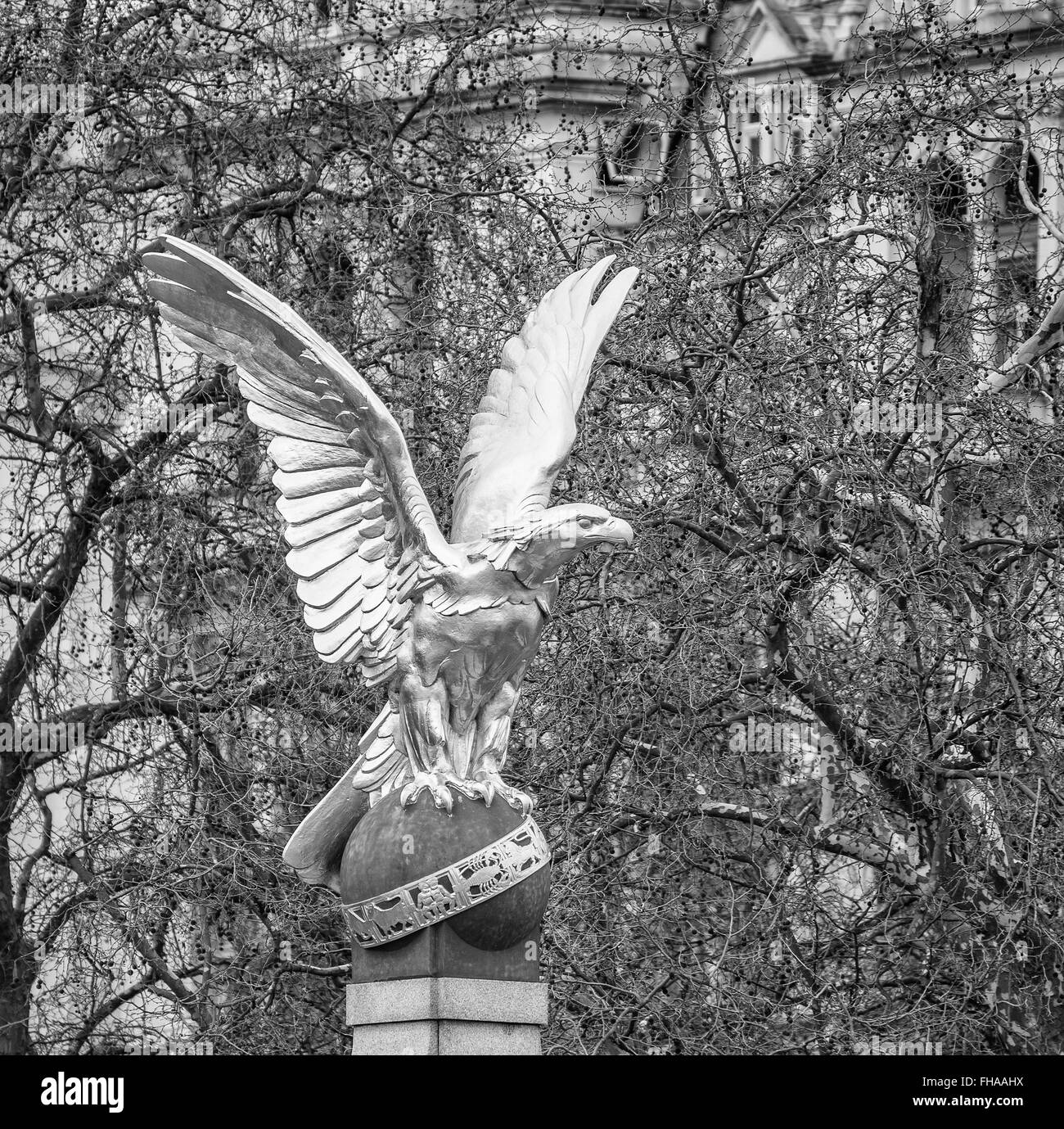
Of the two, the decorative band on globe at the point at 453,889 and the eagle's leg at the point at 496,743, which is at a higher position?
the eagle's leg at the point at 496,743

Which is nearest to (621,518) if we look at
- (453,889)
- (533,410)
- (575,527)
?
(533,410)

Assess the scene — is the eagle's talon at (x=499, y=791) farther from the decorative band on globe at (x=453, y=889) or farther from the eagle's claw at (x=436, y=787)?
the decorative band on globe at (x=453, y=889)

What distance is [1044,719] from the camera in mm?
11773

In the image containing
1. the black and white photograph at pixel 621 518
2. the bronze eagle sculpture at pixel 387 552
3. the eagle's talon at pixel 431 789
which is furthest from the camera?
the black and white photograph at pixel 621 518

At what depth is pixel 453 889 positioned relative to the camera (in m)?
7.43

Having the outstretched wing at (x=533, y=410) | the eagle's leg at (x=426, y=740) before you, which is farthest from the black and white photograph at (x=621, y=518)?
the eagle's leg at (x=426, y=740)

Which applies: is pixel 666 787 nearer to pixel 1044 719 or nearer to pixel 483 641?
pixel 1044 719

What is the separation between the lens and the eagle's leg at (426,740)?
25.2 ft

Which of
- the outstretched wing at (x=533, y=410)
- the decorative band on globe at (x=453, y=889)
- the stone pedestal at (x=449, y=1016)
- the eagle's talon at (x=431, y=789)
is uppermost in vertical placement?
the outstretched wing at (x=533, y=410)

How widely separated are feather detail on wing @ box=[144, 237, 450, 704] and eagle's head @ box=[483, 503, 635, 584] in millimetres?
231

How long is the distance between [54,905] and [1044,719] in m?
5.88

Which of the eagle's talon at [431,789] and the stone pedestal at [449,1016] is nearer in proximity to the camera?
the stone pedestal at [449,1016]

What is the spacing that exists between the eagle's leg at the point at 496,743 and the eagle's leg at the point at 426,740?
10cm

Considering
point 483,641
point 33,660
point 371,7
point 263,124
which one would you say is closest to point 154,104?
point 263,124
